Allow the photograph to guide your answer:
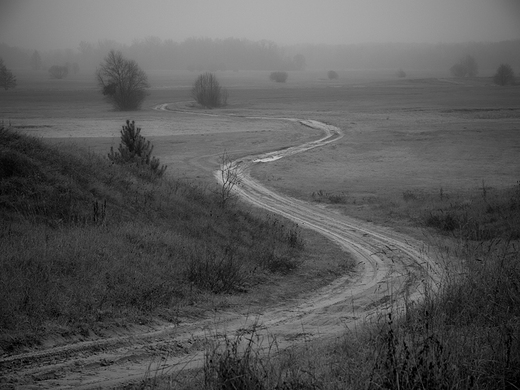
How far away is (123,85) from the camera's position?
98062 millimetres

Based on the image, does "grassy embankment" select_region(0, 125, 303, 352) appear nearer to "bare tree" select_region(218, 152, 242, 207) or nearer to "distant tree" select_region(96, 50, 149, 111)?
"bare tree" select_region(218, 152, 242, 207)

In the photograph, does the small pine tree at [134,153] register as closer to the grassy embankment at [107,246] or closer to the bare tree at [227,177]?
the grassy embankment at [107,246]

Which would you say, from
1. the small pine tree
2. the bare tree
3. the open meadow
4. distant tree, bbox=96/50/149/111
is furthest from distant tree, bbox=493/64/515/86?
the small pine tree

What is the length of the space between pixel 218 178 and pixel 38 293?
88.0ft

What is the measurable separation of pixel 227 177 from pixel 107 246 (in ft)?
42.8

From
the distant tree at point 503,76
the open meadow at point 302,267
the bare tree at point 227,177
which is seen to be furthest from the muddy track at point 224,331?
the distant tree at point 503,76

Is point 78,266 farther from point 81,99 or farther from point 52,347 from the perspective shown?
point 81,99

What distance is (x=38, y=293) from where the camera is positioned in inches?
358

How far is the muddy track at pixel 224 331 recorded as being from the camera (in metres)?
6.77

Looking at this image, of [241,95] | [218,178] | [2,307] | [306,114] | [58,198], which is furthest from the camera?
[241,95]

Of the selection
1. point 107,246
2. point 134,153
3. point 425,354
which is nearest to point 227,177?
point 134,153

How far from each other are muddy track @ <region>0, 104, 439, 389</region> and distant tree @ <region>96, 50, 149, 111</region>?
85488 mm

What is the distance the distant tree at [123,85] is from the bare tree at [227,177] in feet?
192

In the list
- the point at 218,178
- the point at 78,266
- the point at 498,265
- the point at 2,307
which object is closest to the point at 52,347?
the point at 2,307
